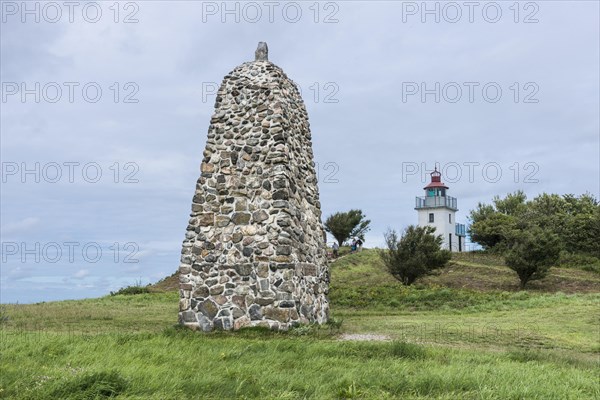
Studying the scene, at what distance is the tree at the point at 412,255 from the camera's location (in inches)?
1265

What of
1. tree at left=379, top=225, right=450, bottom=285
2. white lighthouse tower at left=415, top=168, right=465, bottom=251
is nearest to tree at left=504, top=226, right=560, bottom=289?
tree at left=379, top=225, right=450, bottom=285

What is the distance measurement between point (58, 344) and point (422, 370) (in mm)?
5660

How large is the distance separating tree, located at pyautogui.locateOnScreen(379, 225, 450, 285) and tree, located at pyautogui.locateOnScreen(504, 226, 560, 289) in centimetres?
396

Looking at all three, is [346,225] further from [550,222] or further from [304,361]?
[304,361]

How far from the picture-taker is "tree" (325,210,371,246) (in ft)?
166

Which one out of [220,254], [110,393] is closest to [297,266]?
[220,254]

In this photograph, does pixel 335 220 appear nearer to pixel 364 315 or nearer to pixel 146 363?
pixel 364 315

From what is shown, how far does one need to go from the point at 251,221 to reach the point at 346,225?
37.8m

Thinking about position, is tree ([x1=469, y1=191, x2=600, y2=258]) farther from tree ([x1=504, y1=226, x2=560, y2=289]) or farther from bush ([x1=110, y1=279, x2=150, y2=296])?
bush ([x1=110, y1=279, x2=150, y2=296])

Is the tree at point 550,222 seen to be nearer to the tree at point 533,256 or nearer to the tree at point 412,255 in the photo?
the tree at point 533,256

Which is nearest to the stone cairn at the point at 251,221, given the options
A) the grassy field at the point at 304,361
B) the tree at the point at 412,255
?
the grassy field at the point at 304,361

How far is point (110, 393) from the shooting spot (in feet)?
20.4

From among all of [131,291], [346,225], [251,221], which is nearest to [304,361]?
[251,221]

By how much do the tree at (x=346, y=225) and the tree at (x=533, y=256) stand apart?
19379 mm
